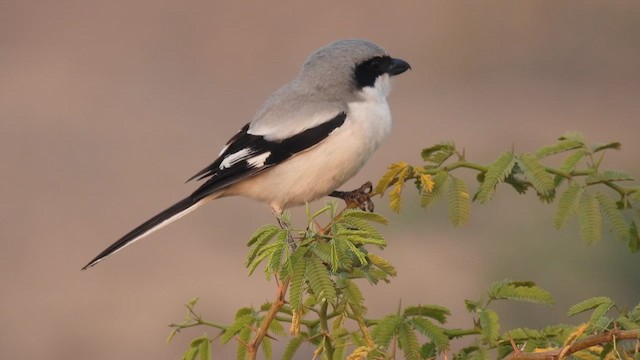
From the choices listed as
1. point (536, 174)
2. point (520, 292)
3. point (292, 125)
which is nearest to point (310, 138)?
point (292, 125)

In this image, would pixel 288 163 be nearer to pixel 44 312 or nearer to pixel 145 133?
pixel 44 312

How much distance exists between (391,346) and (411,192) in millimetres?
5031

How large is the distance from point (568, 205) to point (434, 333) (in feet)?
1.21

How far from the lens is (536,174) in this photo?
2.01 metres

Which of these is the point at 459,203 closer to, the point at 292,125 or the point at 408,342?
the point at 408,342

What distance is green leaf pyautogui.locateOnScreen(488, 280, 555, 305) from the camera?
74.2 inches

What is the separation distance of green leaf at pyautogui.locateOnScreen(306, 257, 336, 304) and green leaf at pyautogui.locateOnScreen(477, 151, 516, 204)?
35 cm

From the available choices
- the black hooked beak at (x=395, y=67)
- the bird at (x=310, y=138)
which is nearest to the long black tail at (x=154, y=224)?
the bird at (x=310, y=138)

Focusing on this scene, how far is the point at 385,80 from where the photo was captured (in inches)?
125

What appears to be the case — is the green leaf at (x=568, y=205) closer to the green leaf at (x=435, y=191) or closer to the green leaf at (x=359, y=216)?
the green leaf at (x=435, y=191)

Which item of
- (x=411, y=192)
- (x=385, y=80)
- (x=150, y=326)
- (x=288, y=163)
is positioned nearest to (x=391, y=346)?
(x=288, y=163)

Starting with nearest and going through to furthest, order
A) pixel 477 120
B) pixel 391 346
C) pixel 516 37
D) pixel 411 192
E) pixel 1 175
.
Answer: pixel 391 346
pixel 411 192
pixel 1 175
pixel 477 120
pixel 516 37

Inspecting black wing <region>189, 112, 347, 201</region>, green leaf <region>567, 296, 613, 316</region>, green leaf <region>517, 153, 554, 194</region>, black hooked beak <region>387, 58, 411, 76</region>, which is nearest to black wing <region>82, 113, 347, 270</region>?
black wing <region>189, 112, 347, 201</region>

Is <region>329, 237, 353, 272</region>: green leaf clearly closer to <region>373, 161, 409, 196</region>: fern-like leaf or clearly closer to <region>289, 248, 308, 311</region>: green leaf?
<region>289, 248, 308, 311</region>: green leaf
